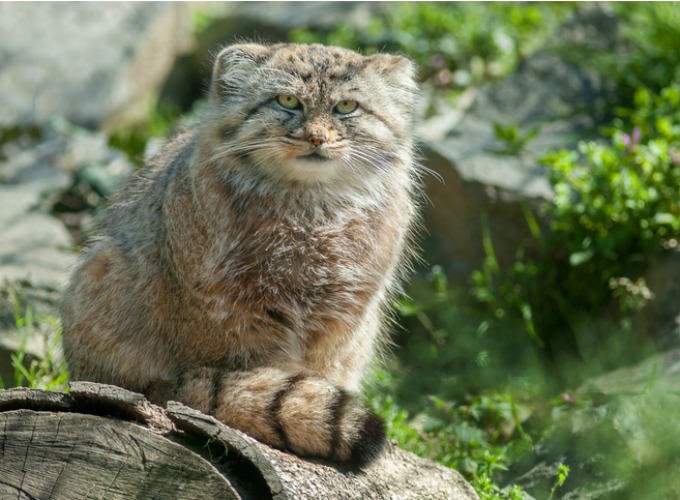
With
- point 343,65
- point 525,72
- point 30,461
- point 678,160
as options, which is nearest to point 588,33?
point 525,72

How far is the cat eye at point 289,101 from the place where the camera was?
3.98 metres

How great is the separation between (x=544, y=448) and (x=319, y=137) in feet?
6.54

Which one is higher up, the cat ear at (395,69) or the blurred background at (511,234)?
the cat ear at (395,69)

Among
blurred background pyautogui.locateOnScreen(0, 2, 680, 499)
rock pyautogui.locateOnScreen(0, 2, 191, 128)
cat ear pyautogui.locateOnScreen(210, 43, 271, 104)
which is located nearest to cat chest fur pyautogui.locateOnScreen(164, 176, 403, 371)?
cat ear pyautogui.locateOnScreen(210, 43, 271, 104)

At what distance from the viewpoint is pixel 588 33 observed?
7.67 meters

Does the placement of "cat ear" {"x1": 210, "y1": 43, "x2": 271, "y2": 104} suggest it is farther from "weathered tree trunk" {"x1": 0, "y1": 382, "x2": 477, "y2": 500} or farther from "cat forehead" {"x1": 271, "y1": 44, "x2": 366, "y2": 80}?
"weathered tree trunk" {"x1": 0, "y1": 382, "x2": 477, "y2": 500}

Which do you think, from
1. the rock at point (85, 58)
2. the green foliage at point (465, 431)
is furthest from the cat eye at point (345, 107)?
the rock at point (85, 58)

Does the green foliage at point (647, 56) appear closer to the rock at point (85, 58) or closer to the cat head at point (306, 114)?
the cat head at point (306, 114)

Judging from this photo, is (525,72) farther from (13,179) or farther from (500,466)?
(13,179)

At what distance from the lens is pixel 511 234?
629 cm

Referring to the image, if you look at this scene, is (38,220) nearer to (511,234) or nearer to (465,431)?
(511,234)

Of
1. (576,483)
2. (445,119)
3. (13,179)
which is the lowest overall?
(13,179)

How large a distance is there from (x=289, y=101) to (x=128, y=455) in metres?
1.76

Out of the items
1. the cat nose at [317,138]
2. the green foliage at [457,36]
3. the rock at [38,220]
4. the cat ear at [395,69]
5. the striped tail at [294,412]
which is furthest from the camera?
the green foliage at [457,36]
